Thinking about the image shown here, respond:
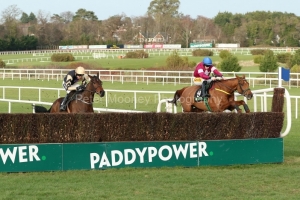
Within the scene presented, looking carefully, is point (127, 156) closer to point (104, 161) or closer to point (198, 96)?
point (104, 161)

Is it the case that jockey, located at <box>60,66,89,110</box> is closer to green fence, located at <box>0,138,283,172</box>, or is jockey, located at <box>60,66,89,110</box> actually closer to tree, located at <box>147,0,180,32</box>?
green fence, located at <box>0,138,283,172</box>

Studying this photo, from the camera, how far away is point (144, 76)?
110 ft

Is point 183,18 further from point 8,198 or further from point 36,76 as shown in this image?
point 8,198

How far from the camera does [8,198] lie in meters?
6.59

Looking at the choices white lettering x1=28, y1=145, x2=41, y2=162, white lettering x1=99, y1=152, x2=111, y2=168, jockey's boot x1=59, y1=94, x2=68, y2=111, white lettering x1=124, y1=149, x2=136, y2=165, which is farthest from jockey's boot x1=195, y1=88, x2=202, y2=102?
white lettering x1=28, y1=145, x2=41, y2=162

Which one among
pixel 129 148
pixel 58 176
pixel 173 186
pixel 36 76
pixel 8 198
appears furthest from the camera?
pixel 36 76

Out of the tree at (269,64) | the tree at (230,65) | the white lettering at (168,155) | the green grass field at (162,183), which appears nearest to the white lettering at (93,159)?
the green grass field at (162,183)

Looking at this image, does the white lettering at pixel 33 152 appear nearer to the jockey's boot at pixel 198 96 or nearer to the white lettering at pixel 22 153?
the white lettering at pixel 22 153

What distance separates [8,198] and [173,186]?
1898 millimetres

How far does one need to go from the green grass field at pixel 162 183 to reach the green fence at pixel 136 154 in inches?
4.9

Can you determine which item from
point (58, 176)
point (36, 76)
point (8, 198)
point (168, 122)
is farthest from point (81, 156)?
point (36, 76)

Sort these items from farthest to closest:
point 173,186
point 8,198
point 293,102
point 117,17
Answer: point 117,17 → point 293,102 → point 173,186 → point 8,198

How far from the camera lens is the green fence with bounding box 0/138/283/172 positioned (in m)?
8.30

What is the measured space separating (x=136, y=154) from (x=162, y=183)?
120 cm
